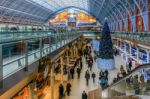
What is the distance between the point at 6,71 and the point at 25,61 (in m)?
1.12

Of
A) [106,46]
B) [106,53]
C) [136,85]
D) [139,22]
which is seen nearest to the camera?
[136,85]

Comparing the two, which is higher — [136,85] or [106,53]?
[136,85]

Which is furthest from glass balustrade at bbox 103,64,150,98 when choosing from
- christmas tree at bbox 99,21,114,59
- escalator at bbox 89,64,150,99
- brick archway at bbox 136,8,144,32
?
brick archway at bbox 136,8,144,32

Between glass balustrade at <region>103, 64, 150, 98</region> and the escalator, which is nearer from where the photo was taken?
the escalator

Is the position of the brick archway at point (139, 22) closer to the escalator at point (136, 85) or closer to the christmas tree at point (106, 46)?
the christmas tree at point (106, 46)

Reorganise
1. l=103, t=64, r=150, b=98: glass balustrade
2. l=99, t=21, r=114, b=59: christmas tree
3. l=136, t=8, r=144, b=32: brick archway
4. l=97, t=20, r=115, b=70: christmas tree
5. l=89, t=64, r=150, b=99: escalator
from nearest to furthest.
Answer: l=89, t=64, r=150, b=99: escalator → l=103, t=64, r=150, b=98: glass balustrade → l=97, t=20, r=115, b=70: christmas tree → l=99, t=21, r=114, b=59: christmas tree → l=136, t=8, r=144, b=32: brick archway

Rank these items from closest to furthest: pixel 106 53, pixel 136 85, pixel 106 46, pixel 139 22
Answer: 1. pixel 136 85
2. pixel 106 53
3. pixel 106 46
4. pixel 139 22

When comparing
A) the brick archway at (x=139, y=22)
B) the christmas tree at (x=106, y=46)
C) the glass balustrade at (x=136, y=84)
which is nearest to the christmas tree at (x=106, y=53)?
the christmas tree at (x=106, y=46)

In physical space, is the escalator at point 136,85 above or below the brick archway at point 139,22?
below

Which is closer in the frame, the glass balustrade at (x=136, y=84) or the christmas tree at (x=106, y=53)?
the glass balustrade at (x=136, y=84)

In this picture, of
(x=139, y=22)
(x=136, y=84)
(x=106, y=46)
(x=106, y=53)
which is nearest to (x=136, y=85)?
(x=136, y=84)

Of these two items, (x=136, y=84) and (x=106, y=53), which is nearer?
(x=136, y=84)

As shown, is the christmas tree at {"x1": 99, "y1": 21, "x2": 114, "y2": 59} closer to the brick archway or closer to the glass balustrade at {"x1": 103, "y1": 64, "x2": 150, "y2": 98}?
the brick archway

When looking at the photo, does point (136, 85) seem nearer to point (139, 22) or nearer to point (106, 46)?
point (106, 46)
